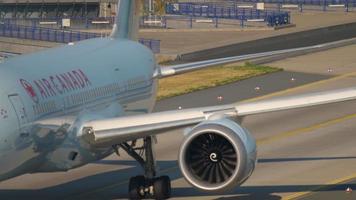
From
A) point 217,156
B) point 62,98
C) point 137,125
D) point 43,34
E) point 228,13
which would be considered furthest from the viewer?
point 228,13

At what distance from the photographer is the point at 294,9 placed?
104m

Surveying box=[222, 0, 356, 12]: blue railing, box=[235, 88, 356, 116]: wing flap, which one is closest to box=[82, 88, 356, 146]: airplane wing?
box=[235, 88, 356, 116]: wing flap

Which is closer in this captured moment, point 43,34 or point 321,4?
point 43,34

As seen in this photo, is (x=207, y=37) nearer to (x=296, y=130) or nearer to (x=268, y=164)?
(x=296, y=130)

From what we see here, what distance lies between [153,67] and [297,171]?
5.28m

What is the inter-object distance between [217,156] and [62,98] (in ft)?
13.3

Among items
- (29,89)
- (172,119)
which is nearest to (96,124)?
(172,119)

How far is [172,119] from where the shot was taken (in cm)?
2758

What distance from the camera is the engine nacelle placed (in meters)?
26.1

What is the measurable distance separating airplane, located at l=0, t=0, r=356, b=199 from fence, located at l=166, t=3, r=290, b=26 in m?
58.7

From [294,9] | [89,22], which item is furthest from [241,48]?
[294,9]

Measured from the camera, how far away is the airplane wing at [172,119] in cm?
2739

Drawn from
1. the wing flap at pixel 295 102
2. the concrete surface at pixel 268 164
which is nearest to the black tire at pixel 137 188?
the concrete surface at pixel 268 164

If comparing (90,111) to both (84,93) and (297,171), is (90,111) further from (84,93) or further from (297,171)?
(297,171)
